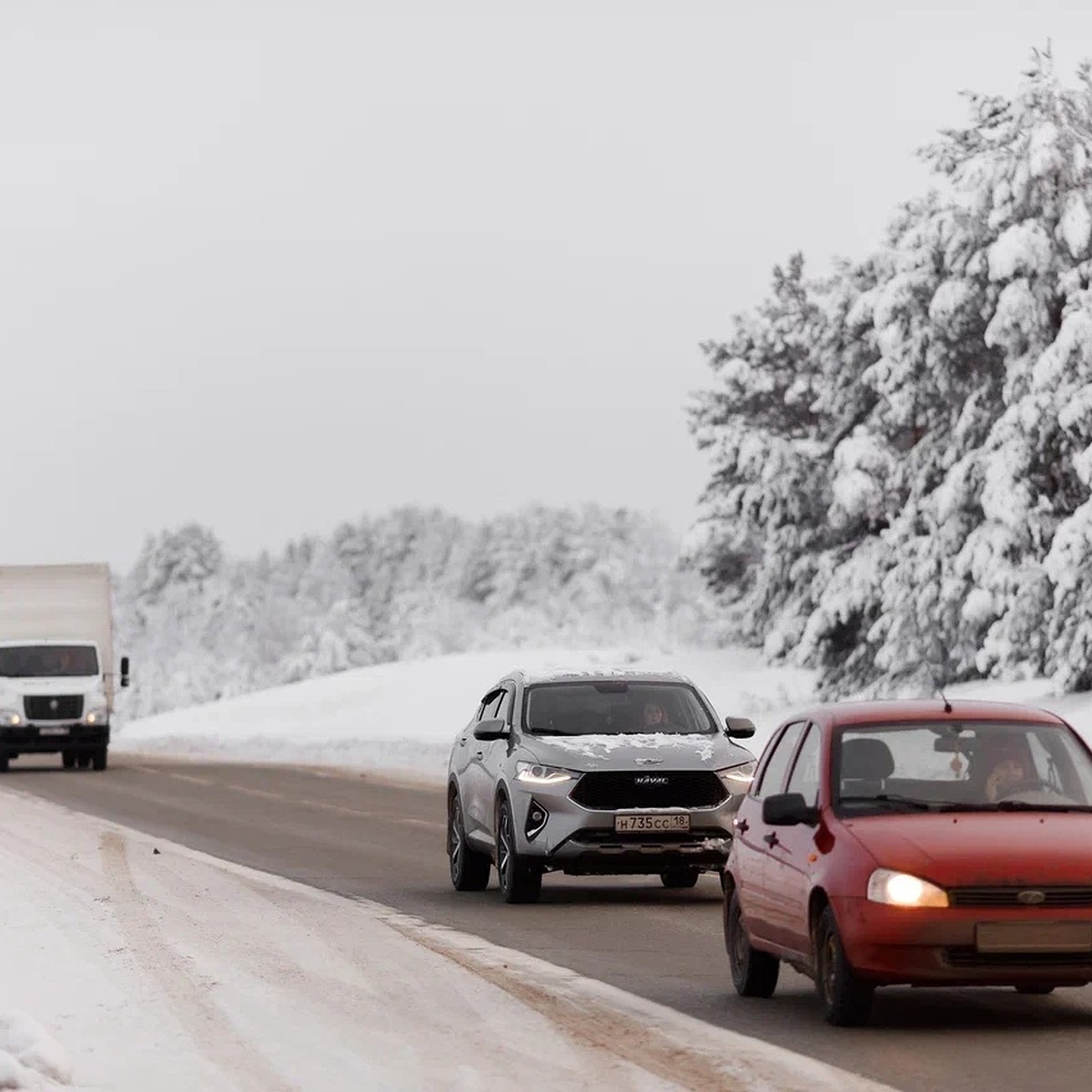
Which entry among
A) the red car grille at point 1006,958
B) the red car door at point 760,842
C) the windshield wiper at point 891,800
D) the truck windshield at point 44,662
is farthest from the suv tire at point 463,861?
the truck windshield at point 44,662

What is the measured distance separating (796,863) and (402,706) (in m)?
72.2

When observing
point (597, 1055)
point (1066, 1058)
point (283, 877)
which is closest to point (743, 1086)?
point (597, 1055)

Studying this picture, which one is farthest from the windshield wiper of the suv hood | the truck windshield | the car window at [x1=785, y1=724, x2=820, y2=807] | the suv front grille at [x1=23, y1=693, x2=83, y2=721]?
the truck windshield

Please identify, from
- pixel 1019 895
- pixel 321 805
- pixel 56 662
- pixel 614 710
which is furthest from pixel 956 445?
pixel 1019 895

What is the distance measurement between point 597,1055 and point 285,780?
3355 centimetres

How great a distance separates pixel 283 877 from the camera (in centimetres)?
2081

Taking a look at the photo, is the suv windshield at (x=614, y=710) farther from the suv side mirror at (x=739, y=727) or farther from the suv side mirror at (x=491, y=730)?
the suv side mirror at (x=739, y=727)

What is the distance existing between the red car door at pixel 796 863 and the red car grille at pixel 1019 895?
0.85 m

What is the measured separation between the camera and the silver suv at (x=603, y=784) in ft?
58.5

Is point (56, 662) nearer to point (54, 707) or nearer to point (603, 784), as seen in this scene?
point (54, 707)

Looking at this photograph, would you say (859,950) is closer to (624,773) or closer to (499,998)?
(499,998)

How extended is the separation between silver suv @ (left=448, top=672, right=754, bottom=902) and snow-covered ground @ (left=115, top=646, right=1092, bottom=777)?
27083 mm

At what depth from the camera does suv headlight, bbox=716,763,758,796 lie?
18031mm

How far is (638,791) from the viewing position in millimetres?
17906
